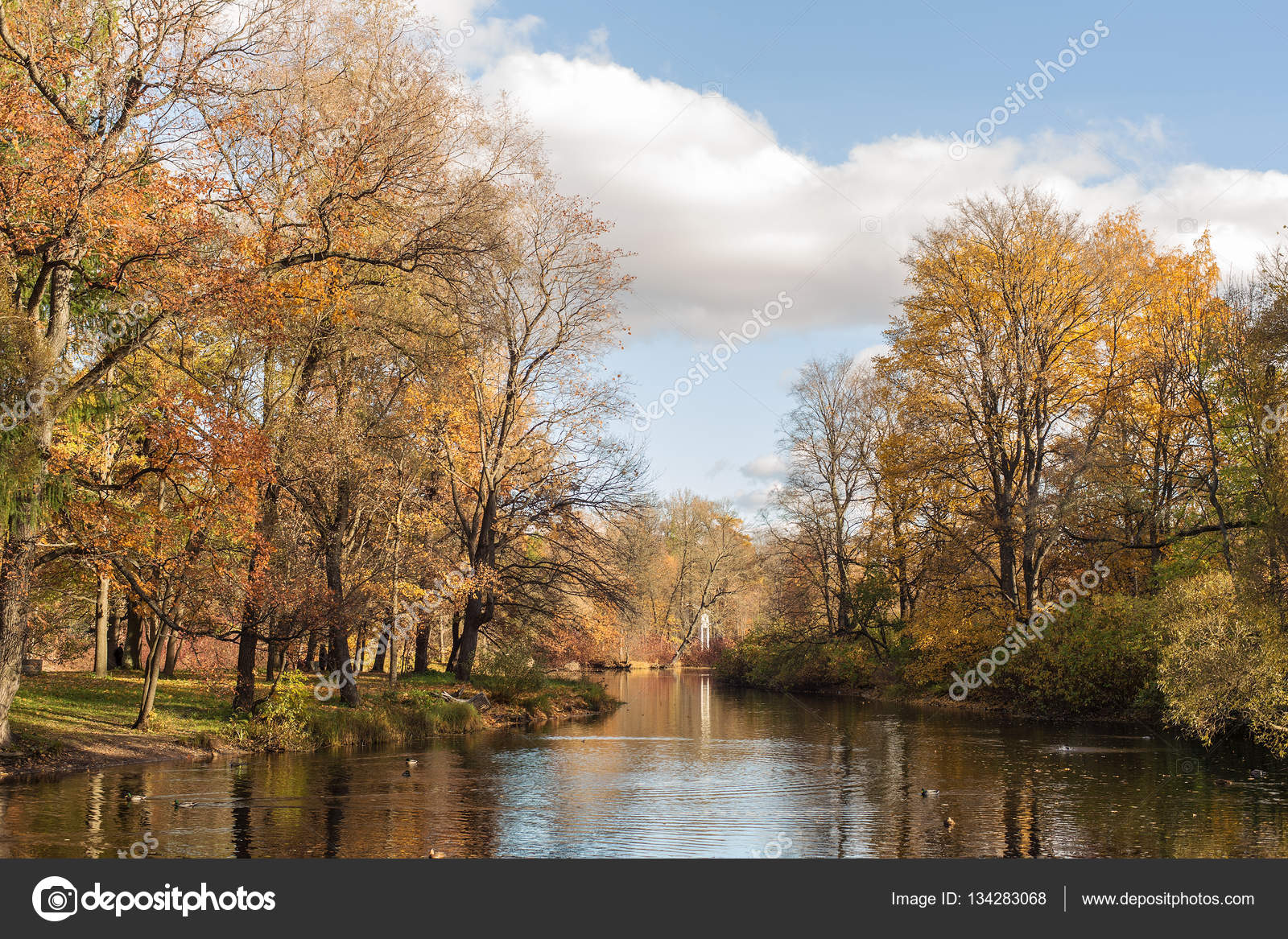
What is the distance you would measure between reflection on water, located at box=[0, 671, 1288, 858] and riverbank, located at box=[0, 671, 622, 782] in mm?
889

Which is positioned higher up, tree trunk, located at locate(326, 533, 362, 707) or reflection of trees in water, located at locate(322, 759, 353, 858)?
tree trunk, located at locate(326, 533, 362, 707)

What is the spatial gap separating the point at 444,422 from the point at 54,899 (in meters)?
23.8

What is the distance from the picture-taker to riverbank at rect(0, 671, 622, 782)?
17.8 meters

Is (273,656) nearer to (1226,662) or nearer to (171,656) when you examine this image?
(171,656)

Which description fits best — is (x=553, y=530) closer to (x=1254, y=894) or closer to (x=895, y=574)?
(x=895, y=574)

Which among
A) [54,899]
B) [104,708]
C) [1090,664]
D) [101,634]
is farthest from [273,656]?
[1090,664]

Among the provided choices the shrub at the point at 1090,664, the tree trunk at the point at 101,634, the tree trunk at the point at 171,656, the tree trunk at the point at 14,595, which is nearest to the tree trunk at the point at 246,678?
the tree trunk at the point at 14,595

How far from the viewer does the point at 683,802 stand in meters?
16.3

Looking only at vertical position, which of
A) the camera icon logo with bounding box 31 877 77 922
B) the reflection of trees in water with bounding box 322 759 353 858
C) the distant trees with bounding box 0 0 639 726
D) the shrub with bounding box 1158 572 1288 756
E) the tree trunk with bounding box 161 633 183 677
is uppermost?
the distant trees with bounding box 0 0 639 726

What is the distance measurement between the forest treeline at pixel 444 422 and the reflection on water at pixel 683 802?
2.90 m

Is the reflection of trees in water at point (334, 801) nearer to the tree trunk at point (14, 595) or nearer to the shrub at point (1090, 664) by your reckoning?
the tree trunk at point (14, 595)

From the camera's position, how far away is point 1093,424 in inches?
1277

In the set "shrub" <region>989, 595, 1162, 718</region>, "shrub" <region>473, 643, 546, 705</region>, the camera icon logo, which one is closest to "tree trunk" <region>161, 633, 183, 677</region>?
"shrub" <region>473, 643, 546, 705</region>

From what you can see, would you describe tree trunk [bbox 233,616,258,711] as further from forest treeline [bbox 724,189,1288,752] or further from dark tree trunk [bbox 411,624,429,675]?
forest treeline [bbox 724,189,1288,752]
